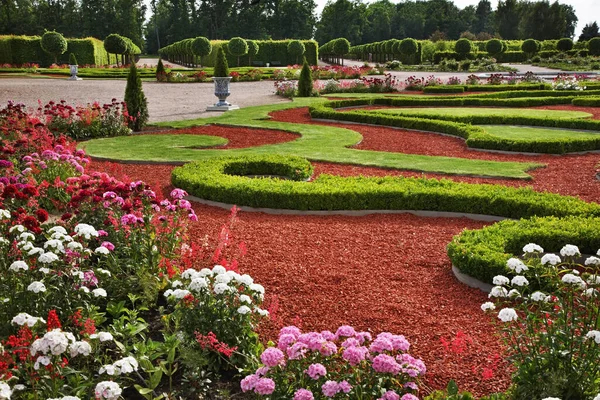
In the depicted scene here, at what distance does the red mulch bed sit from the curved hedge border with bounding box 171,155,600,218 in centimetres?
414

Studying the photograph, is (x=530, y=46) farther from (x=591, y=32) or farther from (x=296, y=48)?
(x=296, y=48)

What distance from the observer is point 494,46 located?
57.2 m

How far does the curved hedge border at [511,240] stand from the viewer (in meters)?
5.04

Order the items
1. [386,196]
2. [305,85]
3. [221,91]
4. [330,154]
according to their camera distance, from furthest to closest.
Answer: [305,85] → [221,91] → [330,154] → [386,196]

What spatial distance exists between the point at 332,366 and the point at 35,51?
4825 centimetres

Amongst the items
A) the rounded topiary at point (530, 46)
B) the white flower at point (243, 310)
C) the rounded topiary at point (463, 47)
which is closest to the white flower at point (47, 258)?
the white flower at point (243, 310)

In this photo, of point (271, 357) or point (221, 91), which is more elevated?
point (221, 91)

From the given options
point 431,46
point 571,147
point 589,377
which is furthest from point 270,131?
point 431,46

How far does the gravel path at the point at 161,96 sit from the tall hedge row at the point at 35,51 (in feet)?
60.2

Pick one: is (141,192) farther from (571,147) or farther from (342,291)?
(571,147)

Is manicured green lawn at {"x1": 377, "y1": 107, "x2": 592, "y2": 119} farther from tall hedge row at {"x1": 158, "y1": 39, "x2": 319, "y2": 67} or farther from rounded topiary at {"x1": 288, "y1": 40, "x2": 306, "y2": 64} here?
tall hedge row at {"x1": 158, "y1": 39, "x2": 319, "y2": 67}

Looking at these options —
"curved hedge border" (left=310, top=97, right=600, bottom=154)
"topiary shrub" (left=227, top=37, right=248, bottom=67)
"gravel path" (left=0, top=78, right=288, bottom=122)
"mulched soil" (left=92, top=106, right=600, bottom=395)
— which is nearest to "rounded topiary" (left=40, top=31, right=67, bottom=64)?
"topiary shrub" (left=227, top=37, right=248, bottom=67)

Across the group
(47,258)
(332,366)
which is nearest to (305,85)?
(47,258)

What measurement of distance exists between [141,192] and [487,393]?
3.46 meters
